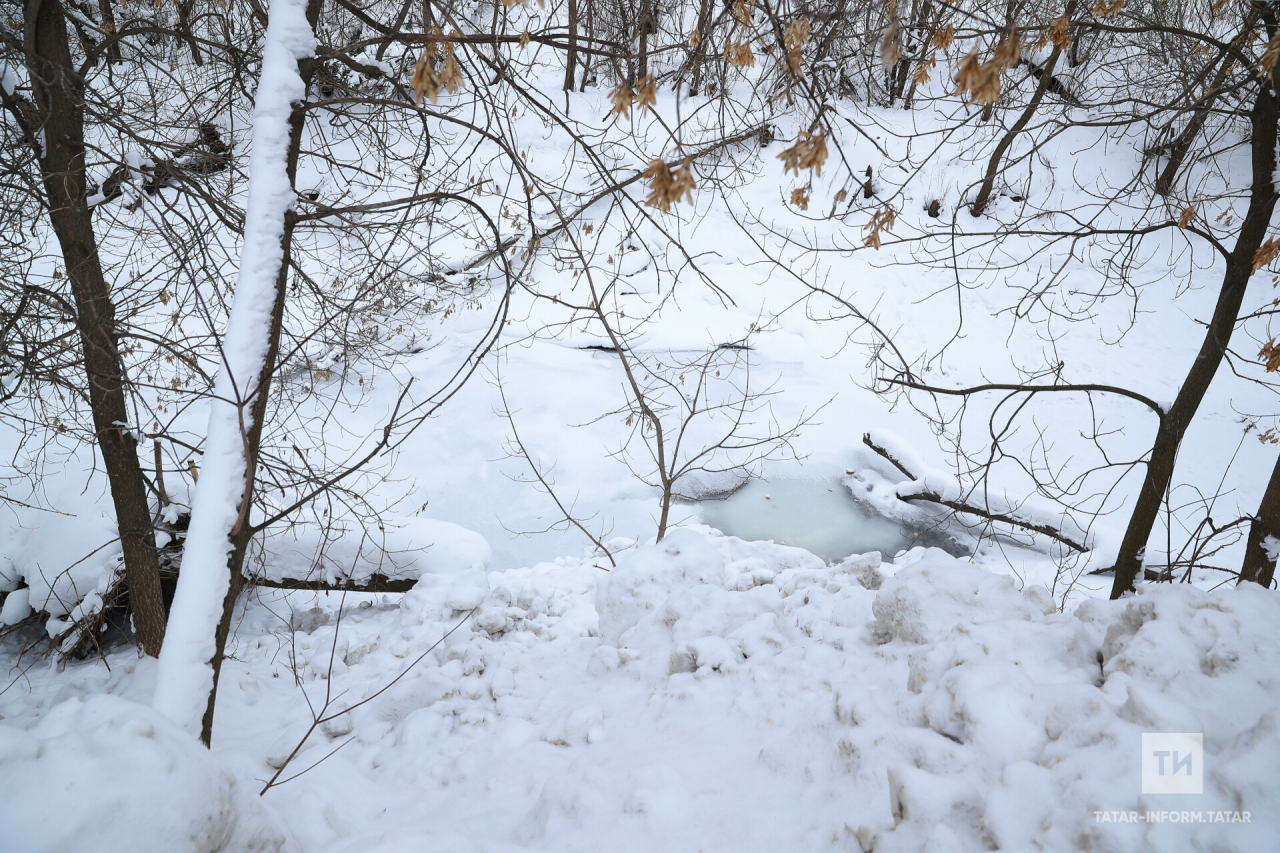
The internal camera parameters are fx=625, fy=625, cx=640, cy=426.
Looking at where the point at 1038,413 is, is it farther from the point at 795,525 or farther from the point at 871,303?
the point at 795,525

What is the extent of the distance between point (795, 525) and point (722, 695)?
12.6ft

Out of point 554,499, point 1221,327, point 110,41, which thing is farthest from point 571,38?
point 554,499

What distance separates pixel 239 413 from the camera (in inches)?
74.0

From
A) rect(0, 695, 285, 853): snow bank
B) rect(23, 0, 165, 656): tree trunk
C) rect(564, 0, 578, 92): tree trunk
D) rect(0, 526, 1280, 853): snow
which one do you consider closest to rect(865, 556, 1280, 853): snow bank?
rect(0, 526, 1280, 853): snow

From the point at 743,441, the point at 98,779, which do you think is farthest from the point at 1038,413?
the point at 98,779

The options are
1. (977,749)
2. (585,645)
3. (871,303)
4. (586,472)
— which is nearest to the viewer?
(977,749)

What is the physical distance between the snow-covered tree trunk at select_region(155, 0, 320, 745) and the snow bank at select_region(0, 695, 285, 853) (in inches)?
18.9

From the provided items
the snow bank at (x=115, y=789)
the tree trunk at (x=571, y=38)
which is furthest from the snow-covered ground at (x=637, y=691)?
the tree trunk at (x=571, y=38)

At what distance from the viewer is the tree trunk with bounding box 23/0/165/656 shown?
2.87 meters

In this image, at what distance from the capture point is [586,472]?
6.64 m

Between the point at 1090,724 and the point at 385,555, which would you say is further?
the point at 385,555

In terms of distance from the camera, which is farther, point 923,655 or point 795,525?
point 795,525

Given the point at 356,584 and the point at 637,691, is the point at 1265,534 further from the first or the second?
the point at 356,584

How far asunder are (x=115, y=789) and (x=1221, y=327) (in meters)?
4.34
